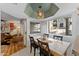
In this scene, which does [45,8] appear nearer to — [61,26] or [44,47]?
[61,26]

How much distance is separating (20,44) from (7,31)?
234 mm

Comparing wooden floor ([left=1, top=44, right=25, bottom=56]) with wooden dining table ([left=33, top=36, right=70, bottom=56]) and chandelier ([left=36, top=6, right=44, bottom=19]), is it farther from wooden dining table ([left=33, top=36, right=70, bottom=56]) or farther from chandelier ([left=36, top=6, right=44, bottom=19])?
chandelier ([left=36, top=6, right=44, bottom=19])

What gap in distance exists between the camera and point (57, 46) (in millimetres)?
1900

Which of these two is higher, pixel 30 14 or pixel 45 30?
pixel 30 14

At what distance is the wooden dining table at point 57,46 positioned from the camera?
1888 millimetres

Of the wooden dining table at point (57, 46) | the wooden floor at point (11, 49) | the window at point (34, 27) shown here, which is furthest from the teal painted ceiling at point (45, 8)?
the wooden floor at point (11, 49)

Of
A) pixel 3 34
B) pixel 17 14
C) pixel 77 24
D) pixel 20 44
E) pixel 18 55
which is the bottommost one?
pixel 18 55

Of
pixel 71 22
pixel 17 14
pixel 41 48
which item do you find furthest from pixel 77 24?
pixel 17 14

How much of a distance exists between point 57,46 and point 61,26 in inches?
10.2

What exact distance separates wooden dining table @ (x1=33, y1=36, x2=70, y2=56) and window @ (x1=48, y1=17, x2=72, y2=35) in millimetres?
118

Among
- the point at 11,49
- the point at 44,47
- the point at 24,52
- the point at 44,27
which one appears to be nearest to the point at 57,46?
the point at 44,47

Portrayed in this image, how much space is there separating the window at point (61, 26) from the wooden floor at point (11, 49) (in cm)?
45

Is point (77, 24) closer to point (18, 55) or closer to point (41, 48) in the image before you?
point (41, 48)

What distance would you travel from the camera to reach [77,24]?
1866 millimetres
